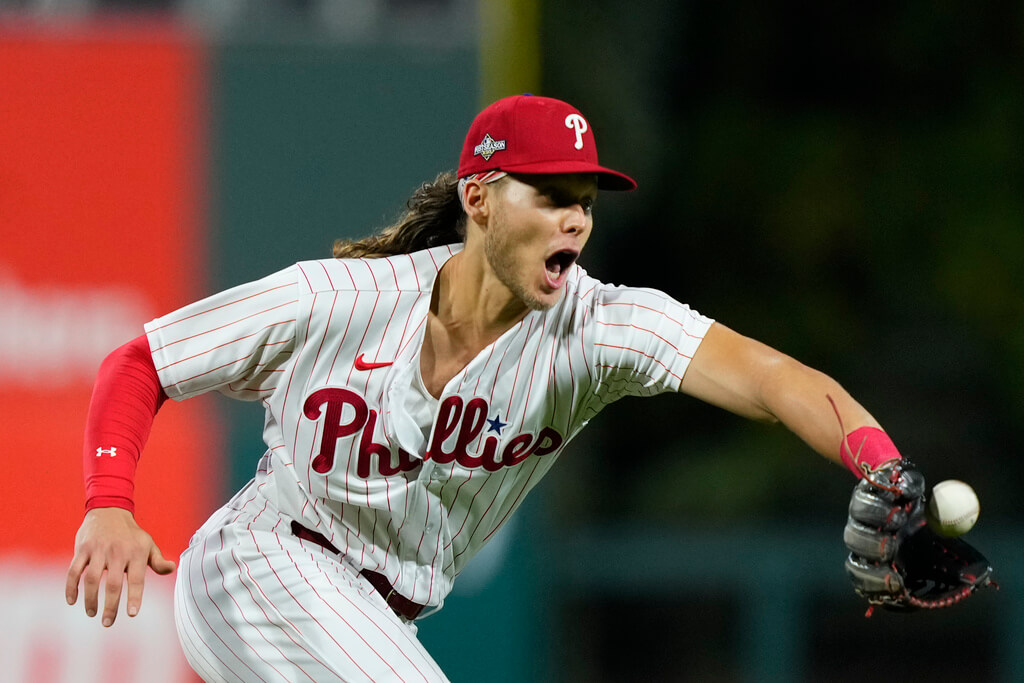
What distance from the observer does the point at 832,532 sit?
6500 mm

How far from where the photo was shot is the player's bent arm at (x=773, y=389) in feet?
8.16

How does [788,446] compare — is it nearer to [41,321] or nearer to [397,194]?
[397,194]

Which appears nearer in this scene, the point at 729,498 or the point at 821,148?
the point at 729,498

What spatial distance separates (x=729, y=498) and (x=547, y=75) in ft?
8.69

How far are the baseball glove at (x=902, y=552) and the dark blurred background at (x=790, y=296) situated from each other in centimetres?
306

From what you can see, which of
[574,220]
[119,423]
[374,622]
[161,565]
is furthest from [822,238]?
[161,565]

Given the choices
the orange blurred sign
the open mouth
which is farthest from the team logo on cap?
the orange blurred sign

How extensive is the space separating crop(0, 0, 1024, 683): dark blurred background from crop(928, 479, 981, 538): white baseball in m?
3.17

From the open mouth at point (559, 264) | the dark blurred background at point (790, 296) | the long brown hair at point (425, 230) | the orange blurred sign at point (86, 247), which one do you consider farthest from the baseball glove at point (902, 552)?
the orange blurred sign at point (86, 247)

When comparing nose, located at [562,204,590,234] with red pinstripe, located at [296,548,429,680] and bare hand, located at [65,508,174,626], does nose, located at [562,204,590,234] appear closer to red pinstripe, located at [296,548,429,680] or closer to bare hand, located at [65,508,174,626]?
red pinstripe, located at [296,548,429,680]

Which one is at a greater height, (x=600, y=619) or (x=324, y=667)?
(x=324, y=667)

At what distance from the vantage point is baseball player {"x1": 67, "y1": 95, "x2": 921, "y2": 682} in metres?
2.72

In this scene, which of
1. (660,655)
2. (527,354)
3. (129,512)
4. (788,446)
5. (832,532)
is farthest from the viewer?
(788,446)

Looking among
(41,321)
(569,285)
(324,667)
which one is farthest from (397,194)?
(324,667)
